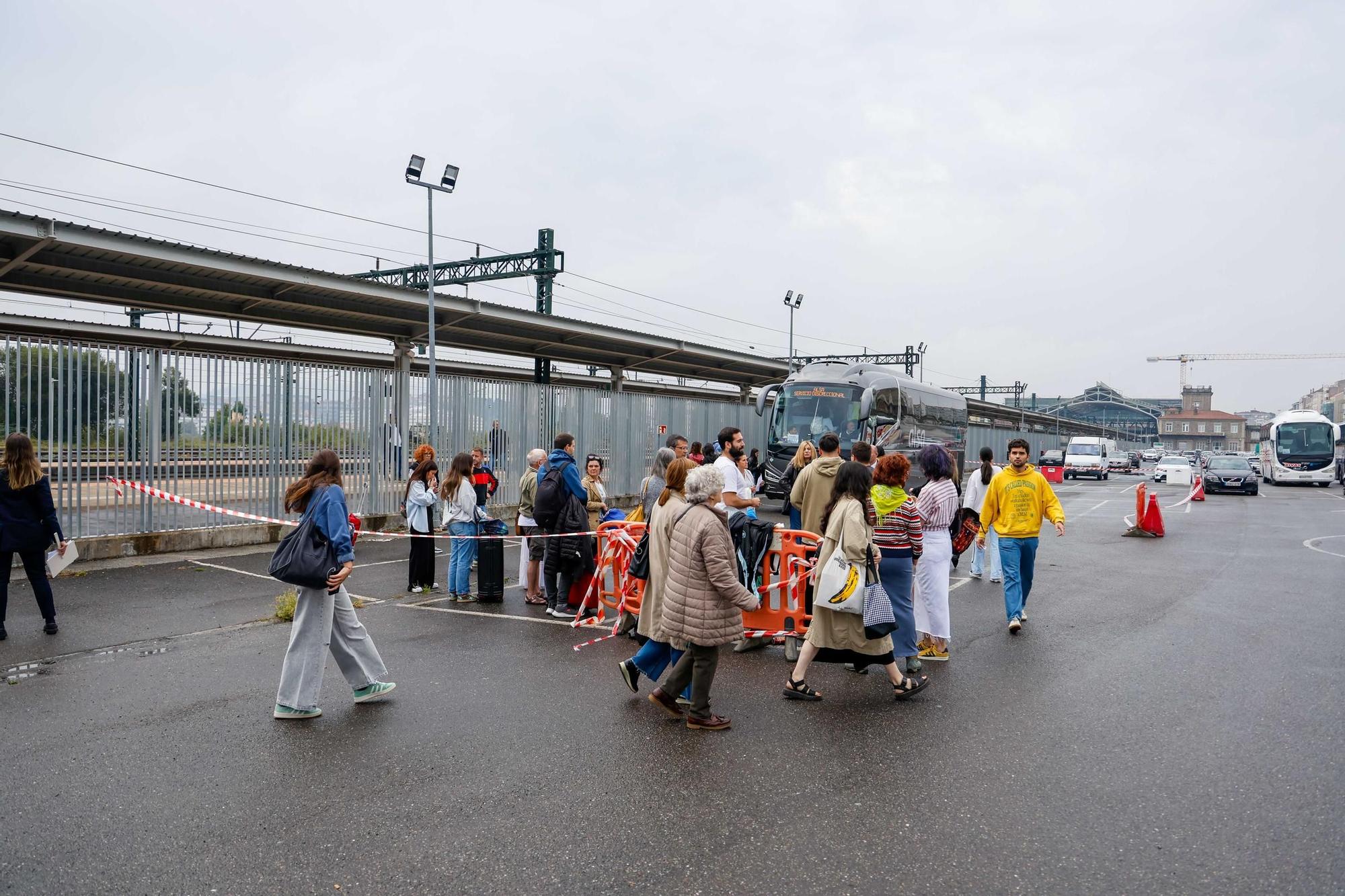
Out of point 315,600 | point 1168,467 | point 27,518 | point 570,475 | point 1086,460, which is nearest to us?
point 315,600

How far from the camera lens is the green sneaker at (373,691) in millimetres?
6121

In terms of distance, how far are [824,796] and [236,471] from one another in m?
12.2

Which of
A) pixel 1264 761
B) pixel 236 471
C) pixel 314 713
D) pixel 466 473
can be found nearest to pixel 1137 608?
pixel 1264 761

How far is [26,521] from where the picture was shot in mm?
7980

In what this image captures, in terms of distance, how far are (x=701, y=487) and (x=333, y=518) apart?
2366 mm

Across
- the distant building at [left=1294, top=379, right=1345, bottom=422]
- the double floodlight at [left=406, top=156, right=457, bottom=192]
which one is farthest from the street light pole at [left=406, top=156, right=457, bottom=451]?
the distant building at [left=1294, top=379, right=1345, bottom=422]

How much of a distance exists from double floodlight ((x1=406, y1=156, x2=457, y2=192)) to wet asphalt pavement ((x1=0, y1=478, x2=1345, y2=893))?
39.5 feet

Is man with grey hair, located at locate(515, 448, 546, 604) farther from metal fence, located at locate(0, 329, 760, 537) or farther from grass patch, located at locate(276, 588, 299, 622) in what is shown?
metal fence, located at locate(0, 329, 760, 537)

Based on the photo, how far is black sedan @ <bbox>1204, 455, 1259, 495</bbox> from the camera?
31094 mm

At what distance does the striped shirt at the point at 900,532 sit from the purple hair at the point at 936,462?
87 cm

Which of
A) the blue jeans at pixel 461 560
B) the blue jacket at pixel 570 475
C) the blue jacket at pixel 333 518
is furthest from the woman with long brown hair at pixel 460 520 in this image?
the blue jacket at pixel 333 518

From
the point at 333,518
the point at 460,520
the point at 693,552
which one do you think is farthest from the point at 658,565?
the point at 460,520

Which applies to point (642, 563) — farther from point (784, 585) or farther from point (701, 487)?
point (784, 585)

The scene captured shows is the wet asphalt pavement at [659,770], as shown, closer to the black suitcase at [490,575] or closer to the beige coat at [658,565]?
the beige coat at [658,565]
